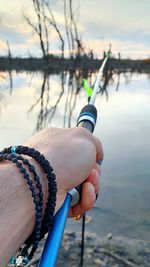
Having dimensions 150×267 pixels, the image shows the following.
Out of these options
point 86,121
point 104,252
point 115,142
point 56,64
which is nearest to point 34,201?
point 86,121

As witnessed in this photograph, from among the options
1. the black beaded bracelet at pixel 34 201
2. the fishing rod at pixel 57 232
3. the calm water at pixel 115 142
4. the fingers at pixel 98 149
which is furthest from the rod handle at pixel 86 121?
the calm water at pixel 115 142

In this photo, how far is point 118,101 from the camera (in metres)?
18.7

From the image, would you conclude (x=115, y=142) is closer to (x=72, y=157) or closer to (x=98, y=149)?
(x=98, y=149)

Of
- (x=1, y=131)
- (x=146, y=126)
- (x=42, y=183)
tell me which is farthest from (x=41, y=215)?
(x=146, y=126)

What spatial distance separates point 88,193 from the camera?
129cm

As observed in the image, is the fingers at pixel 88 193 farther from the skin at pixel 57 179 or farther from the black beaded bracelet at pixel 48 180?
the black beaded bracelet at pixel 48 180

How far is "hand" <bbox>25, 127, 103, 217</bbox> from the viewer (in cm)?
112

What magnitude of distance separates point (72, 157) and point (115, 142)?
851cm

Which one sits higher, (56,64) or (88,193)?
(56,64)

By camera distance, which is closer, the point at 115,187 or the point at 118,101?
the point at 115,187

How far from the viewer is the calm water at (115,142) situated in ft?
16.9

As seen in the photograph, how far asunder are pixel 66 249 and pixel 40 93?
65.3 ft

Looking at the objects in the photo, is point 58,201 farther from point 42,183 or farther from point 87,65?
point 87,65

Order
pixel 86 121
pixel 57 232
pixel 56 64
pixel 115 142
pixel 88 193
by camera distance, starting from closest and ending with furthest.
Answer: pixel 57 232, pixel 88 193, pixel 86 121, pixel 115 142, pixel 56 64
